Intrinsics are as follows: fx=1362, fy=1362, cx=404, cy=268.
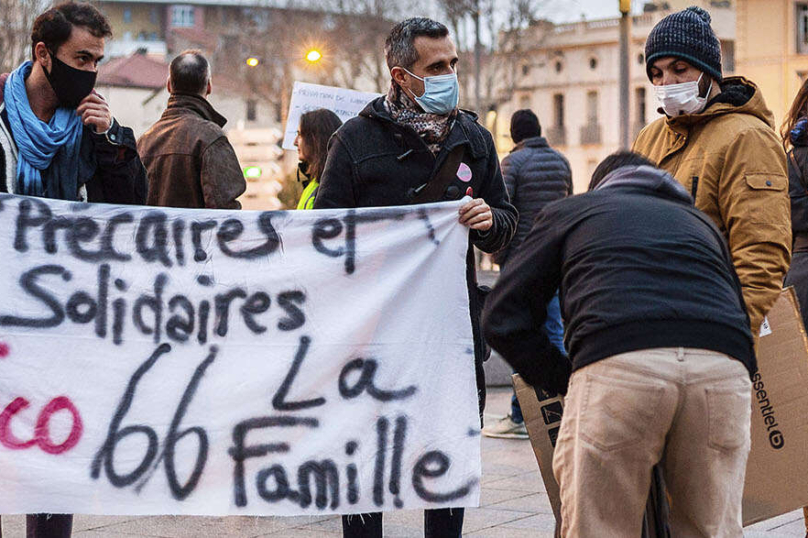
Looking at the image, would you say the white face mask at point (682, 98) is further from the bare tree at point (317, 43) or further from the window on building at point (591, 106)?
the window on building at point (591, 106)

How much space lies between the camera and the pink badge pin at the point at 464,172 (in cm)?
446

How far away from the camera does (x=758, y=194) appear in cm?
438

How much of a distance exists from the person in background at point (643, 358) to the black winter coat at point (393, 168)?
816mm

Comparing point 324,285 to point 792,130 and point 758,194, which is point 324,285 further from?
point 792,130

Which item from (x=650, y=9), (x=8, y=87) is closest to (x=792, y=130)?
(x=8, y=87)

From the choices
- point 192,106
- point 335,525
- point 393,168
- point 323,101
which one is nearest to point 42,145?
point 393,168

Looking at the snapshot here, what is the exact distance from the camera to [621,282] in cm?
343

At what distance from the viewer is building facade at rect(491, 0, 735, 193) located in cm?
6819

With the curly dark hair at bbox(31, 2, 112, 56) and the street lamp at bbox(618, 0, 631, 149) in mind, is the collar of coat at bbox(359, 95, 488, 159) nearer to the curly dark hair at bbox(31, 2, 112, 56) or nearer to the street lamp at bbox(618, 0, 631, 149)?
the curly dark hair at bbox(31, 2, 112, 56)

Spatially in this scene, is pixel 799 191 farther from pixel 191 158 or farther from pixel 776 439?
pixel 191 158

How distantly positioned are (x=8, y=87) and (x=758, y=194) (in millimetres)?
2389

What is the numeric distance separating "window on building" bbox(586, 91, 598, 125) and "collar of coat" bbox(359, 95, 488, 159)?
221 ft

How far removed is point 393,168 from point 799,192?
76.2 inches

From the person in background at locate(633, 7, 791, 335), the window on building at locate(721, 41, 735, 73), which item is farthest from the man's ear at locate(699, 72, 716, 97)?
the window on building at locate(721, 41, 735, 73)
